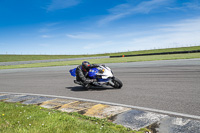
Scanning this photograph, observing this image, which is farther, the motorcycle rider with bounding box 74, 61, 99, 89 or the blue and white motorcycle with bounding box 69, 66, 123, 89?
the motorcycle rider with bounding box 74, 61, 99, 89

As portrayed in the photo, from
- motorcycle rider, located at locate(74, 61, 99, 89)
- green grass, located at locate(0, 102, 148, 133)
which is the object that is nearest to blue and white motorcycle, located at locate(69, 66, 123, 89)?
motorcycle rider, located at locate(74, 61, 99, 89)

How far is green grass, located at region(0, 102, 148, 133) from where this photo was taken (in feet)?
13.0

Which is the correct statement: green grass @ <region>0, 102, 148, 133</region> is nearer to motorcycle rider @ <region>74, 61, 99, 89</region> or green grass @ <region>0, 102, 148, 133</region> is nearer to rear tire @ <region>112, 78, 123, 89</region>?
motorcycle rider @ <region>74, 61, 99, 89</region>

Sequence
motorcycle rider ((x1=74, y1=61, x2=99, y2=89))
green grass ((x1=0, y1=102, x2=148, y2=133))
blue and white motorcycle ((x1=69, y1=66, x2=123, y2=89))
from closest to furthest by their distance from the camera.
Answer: green grass ((x1=0, y1=102, x2=148, y2=133)) → blue and white motorcycle ((x1=69, y1=66, x2=123, y2=89)) → motorcycle rider ((x1=74, y1=61, x2=99, y2=89))

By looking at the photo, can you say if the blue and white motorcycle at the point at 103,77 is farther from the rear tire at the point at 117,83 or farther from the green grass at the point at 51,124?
the green grass at the point at 51,124

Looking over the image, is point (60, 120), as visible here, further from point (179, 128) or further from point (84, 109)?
point (179, 128)

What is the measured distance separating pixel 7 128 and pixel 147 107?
3.55 m

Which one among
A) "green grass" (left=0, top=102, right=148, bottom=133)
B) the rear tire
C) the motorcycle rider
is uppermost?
the motorcycle rider

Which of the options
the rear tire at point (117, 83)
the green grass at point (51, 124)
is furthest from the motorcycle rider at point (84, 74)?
the green grass at point (51, 124)

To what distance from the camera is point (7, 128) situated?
4188 mm

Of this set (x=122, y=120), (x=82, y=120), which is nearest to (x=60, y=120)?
(x=82, y=120)

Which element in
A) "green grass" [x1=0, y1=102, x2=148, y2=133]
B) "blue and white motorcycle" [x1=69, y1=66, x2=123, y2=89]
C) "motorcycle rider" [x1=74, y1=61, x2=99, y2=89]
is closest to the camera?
"green grass" [x1=0, y1=102, x2=148, y2=133]

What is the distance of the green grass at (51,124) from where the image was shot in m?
3.95

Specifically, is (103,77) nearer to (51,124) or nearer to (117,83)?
(117,83)
